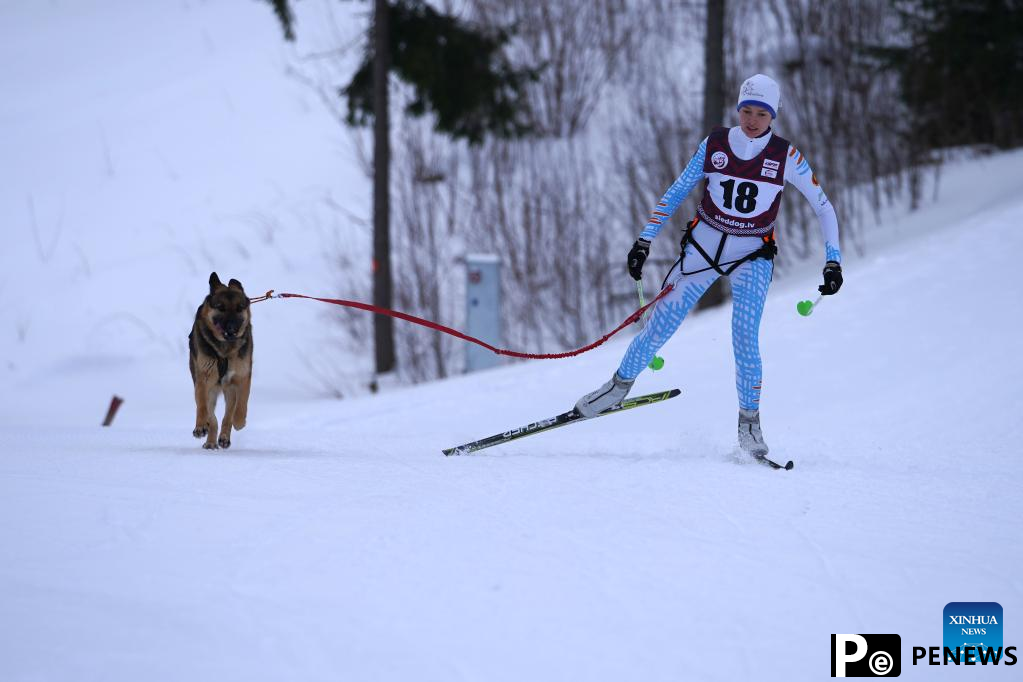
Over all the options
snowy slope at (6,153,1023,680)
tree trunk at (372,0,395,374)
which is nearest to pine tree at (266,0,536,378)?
tree trunk at (372,0,395,374)

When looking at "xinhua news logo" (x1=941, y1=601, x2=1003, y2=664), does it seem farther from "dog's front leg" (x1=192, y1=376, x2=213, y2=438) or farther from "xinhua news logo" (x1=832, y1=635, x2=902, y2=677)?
"dog's front leg" (x1=192, y1=376, x2=213, y2=438)

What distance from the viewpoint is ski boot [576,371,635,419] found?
5922mm

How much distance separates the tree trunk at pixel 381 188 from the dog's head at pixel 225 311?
6.62 meters

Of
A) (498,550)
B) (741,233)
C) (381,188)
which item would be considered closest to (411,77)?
(381,188)

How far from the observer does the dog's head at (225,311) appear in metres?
5.44

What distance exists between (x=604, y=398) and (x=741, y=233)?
1341mm

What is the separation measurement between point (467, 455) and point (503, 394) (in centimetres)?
349

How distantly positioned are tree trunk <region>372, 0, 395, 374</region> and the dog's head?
6.62m

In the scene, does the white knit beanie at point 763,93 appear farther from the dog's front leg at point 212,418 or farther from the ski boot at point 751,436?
the dog's front leg at point 212,418

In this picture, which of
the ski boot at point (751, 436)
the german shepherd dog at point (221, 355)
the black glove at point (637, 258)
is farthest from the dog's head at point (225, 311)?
the ski boot at point (751, 436)

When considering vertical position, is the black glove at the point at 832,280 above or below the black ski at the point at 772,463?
above

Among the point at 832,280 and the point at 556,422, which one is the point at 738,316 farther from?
the point at 556,422

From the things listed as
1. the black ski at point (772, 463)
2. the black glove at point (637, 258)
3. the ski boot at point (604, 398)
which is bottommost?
the black ski at point (772, 463)

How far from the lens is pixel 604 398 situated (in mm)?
5930
